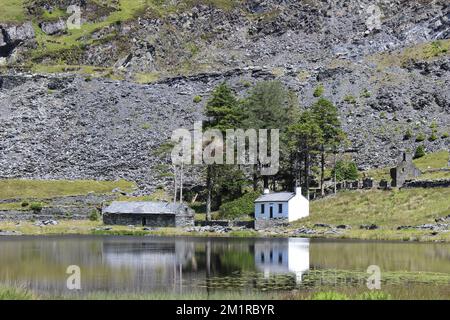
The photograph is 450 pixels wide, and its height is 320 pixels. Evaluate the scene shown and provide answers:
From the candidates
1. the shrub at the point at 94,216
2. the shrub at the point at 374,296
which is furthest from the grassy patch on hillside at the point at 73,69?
the shrub at the point at 374,296

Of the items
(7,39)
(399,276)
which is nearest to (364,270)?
(399,276)

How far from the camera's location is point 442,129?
124 m

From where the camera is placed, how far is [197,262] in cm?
4591

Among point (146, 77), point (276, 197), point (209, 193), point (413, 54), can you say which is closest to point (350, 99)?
point (413, 54)

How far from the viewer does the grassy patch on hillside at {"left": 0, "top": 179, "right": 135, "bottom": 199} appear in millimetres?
104062

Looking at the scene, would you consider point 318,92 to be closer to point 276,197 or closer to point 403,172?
point 403,172

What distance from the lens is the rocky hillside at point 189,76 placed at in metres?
127

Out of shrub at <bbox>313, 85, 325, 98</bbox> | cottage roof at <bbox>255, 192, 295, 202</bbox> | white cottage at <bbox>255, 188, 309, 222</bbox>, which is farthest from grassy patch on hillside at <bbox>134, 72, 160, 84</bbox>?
white cottage at <bbox>255, 188, 309, 222</bbox>

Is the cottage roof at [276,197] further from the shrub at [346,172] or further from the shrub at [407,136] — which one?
the shrub at [407,136]

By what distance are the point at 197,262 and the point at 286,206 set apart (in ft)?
134

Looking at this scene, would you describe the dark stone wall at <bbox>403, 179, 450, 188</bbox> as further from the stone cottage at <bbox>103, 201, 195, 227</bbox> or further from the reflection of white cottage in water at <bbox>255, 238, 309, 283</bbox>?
the stone cottage at <bbox>103, 201, 195, 227</bbox>

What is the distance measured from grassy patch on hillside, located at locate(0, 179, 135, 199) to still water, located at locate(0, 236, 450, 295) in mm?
39621

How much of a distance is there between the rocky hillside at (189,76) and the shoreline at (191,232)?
1310 inches
